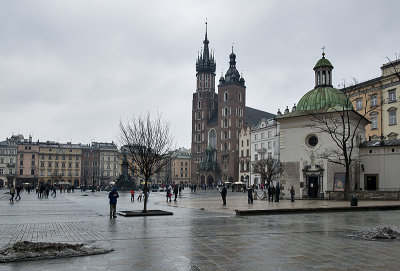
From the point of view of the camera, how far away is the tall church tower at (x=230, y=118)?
4449 inches

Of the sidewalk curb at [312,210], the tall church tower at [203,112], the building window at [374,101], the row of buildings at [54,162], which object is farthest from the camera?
the tall church tower at [203,112]

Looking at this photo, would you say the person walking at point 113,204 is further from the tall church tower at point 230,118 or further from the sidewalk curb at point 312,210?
the tall church tower at point 230,118

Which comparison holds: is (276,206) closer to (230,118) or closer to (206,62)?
(230,118)

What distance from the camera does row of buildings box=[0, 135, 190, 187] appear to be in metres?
117

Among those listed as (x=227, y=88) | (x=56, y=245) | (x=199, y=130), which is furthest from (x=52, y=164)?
(x=56, y=245)

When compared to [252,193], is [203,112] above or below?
above

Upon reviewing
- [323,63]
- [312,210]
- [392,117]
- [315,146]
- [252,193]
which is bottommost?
[312,210]

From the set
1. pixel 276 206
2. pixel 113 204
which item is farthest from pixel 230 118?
pixel 113 204

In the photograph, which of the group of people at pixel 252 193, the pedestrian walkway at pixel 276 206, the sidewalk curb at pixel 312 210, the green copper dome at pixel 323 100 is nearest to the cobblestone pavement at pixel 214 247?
the sidewalk curb at pixel 312 210

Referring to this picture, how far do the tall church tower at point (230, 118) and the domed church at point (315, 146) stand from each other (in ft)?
231

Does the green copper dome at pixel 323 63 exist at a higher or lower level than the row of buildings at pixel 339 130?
higher

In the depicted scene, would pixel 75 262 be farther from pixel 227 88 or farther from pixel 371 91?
pixel 227 88

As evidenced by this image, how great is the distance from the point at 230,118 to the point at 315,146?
7665 centimetres

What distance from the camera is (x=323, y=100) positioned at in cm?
4172
